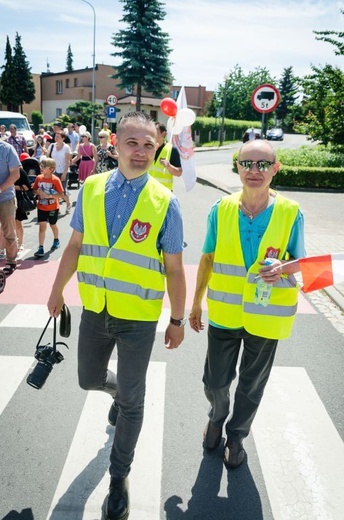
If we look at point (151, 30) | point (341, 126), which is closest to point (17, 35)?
point (151, 30)

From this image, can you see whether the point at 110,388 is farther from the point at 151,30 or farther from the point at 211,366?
the point at 151,30

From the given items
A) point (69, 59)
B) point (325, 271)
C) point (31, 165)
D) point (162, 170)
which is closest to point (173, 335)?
point (325, 271)

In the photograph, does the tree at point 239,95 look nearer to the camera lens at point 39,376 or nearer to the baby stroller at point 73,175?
the baby stroller at point 73,175

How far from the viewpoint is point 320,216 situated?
11.8 m

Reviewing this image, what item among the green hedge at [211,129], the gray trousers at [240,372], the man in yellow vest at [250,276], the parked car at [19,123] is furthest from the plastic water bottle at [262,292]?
the green hedge at [211,129]

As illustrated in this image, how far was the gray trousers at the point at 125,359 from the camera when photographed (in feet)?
8.60

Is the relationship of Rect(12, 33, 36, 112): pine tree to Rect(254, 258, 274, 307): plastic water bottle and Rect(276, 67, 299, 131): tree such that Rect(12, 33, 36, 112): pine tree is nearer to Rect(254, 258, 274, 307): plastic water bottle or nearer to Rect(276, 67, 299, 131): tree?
Rect(276, 67, 299, 131): tree

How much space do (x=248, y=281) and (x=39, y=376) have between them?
150 cm

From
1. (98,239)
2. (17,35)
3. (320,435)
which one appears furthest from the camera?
(17,35)

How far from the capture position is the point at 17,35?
213 feet

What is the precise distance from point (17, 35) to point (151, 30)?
33187 mm

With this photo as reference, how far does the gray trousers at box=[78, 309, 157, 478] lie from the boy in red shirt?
5.12 meters

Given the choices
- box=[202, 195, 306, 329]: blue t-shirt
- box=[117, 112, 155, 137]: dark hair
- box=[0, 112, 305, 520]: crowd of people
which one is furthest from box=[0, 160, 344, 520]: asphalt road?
box=[117, 112, 155, 137]: dark hair

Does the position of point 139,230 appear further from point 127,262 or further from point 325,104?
point 325,104
